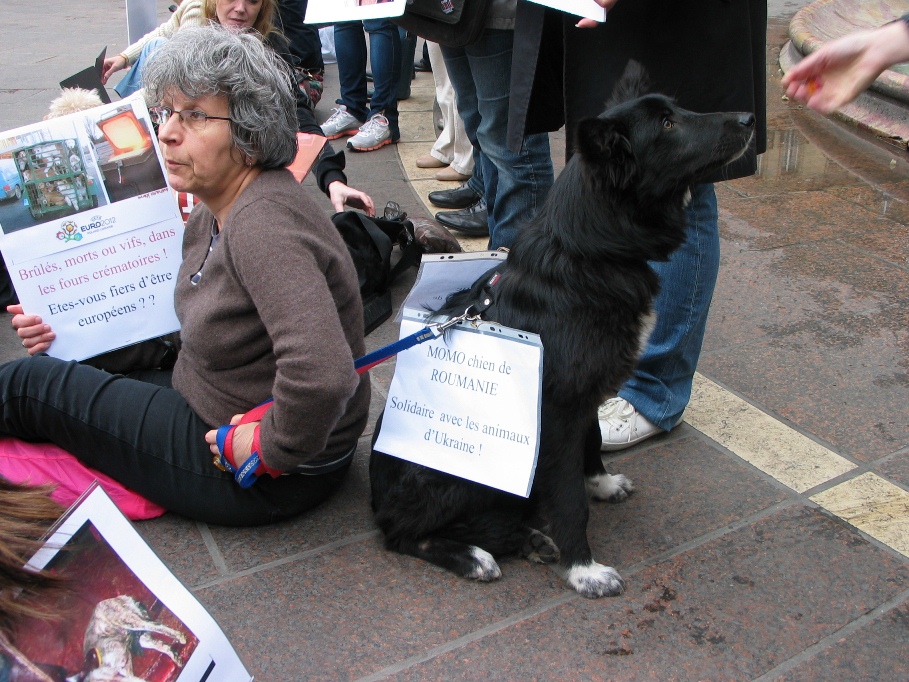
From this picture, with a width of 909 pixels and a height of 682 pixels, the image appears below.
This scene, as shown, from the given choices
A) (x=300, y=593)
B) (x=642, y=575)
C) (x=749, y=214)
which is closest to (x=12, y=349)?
(x=300, y=593)

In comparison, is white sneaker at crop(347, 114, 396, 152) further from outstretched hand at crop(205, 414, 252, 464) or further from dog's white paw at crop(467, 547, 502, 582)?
dog's white paw at crop(467, 547, 502, 582)

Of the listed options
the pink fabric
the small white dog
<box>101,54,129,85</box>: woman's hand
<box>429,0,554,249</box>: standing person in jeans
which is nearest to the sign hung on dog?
the pink fabric

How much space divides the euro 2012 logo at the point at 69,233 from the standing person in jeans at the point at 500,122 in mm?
1496

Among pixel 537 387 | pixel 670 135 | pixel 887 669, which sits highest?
pixel 670 135

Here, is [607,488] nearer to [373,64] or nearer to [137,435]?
[137,435]

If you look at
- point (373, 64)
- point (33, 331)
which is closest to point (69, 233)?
point (33, 331)

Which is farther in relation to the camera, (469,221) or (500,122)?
(469,221)

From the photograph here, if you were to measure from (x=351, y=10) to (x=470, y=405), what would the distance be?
1415 millimetres

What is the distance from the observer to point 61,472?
103 inches

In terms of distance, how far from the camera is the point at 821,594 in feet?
7.66

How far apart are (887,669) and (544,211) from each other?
1.47 meters

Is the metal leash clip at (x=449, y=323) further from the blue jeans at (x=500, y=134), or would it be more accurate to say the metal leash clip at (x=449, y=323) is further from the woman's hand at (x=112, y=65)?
the woman's hand at (x=112, y=65)

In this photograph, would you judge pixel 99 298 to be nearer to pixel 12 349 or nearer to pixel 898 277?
pixel 12 349

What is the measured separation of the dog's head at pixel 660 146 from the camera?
7.20ft
